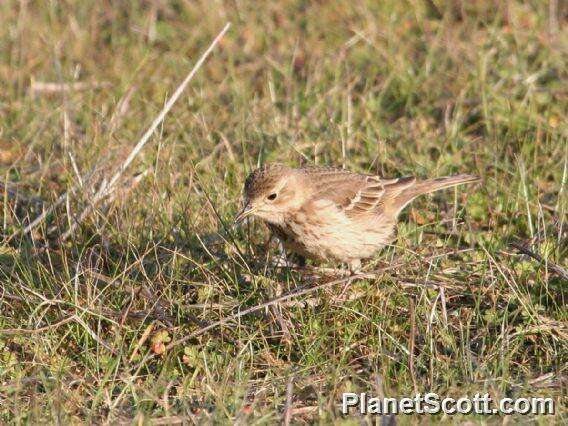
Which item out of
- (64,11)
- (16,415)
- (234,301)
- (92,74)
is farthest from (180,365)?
(64,11)

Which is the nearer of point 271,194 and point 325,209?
point 271,194

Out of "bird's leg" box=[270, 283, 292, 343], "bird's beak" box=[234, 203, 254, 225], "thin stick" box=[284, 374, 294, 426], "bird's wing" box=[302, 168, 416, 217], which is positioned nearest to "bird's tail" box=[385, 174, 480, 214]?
"bird's wing" box=[302, 168, 416, 217]

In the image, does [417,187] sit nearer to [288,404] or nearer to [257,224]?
[257,224]

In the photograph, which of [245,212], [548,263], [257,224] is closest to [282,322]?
[245,212]

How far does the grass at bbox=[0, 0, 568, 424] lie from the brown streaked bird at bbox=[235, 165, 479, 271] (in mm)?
207

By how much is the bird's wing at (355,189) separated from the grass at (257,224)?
29 cm

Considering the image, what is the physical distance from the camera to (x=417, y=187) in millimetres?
6988

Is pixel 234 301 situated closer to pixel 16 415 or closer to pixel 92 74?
pixel 16 415

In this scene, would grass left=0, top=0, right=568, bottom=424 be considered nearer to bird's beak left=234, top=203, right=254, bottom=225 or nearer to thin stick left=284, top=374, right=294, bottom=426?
thin stick left=284, top=374, right=294, bottom=426

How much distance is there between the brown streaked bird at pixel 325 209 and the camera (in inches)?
242

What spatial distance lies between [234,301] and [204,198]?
101cm

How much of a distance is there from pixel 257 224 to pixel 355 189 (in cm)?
→ 72

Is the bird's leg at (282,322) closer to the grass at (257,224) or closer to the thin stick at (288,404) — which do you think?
the grass at (257,224)

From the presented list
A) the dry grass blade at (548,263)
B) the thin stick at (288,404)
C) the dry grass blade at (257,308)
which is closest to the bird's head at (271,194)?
the dry grass blade at (257,308)
